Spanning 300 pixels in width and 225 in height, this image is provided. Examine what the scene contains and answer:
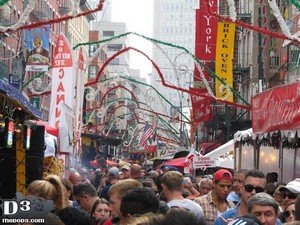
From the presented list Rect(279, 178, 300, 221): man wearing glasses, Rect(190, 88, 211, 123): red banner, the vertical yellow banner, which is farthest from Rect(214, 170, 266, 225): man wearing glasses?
Rect(190, 88, 211, 123): red banner

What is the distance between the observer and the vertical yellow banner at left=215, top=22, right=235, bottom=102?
3522 cm

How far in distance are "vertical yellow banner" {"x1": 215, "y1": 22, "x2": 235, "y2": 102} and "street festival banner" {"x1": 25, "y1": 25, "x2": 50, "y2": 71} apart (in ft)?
21.3

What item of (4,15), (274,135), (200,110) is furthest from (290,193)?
(4,15)

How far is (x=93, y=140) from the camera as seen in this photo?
172ft

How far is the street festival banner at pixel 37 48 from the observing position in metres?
33.2

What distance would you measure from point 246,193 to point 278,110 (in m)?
9.53

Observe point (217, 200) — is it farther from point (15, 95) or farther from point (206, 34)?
point (206, 34)

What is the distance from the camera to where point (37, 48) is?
3575 cm

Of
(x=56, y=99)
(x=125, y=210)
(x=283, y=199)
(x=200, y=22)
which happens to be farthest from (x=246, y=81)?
(x=125, y=210)

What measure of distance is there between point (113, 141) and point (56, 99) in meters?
39.6

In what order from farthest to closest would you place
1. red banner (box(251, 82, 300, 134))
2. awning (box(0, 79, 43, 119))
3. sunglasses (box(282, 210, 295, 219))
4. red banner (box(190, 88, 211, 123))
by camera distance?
1. red banner (box(190, 88, 211, 123))
2. red banner (box(251, 82, 300, 134))
3. awning (box(0, 79, 43, 119))
4. sunglasses (box(282, 210, 295, 219))

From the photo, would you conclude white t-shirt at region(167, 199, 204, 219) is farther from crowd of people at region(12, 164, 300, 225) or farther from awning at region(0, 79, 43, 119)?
awning at region(0, 79, 43, 119)

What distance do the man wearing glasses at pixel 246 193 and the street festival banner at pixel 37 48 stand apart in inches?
907

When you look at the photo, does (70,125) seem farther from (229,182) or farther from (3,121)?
(229,182)
